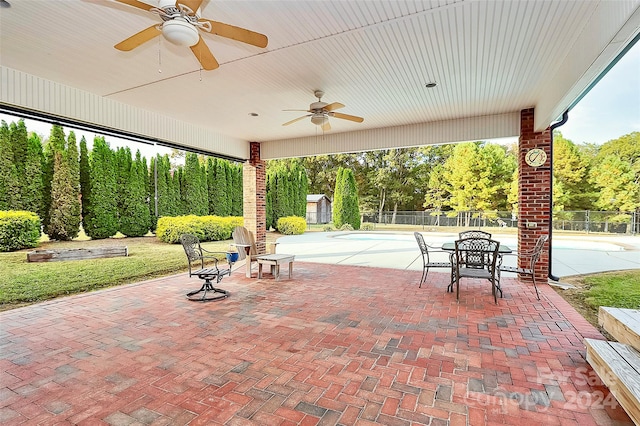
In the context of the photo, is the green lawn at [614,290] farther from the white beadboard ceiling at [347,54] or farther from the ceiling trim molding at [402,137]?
the ceiling trim molding at [402,137]

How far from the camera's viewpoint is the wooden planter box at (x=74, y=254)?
275 inches

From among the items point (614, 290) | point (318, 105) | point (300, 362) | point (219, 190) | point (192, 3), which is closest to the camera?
point (192, 3)

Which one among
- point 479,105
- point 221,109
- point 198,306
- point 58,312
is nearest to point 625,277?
point 479,105

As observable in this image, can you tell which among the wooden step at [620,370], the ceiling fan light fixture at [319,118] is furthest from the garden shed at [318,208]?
the wooden step at [620,370]

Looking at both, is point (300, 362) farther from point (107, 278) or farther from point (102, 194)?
point (102, 194)

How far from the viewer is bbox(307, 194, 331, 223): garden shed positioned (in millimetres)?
25578

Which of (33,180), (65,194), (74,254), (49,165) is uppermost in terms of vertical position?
(49,165)

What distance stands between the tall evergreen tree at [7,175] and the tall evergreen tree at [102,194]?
5.54 feet

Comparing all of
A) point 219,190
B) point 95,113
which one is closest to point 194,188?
point 219,190

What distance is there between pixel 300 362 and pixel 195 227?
9.55 m

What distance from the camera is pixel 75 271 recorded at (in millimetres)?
6598

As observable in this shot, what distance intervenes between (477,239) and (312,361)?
319 centimetres

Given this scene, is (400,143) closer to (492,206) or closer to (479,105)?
(479,105)

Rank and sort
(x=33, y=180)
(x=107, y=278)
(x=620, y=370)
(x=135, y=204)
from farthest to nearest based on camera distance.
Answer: (x=135, y=204), (x=33, y=180), (x=107, y=278), (x=620, y=370)
